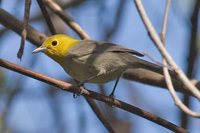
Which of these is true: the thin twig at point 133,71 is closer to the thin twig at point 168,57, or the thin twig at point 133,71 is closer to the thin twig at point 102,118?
the thin twig at point 102,118

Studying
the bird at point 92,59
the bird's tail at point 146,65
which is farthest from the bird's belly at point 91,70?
the bird's tail at point 146,65

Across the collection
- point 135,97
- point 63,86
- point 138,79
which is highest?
point 135,97

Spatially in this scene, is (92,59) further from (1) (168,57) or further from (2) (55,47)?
(1) (168,57)

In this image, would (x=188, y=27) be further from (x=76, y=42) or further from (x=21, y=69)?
(x=21, y=69)

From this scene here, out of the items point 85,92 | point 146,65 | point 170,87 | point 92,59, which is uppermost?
point 92,59

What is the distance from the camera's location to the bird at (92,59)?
172 inches

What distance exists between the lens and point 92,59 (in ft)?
15.0

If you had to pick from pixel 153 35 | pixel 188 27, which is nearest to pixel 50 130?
pixel 188 27

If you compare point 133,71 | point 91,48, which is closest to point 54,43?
point 91,48

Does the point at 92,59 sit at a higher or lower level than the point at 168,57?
higher

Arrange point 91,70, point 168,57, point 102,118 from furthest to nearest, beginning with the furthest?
1. point 91,70
2. point 102,118
3. point 168,57

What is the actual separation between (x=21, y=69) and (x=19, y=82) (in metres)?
2.70

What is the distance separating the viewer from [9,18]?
4344 millimetres

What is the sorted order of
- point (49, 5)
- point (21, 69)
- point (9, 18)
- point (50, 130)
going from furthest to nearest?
1. point (50, 130)
2. point (49, 5)
3. point (9, 18)
4. point (21, 69)
